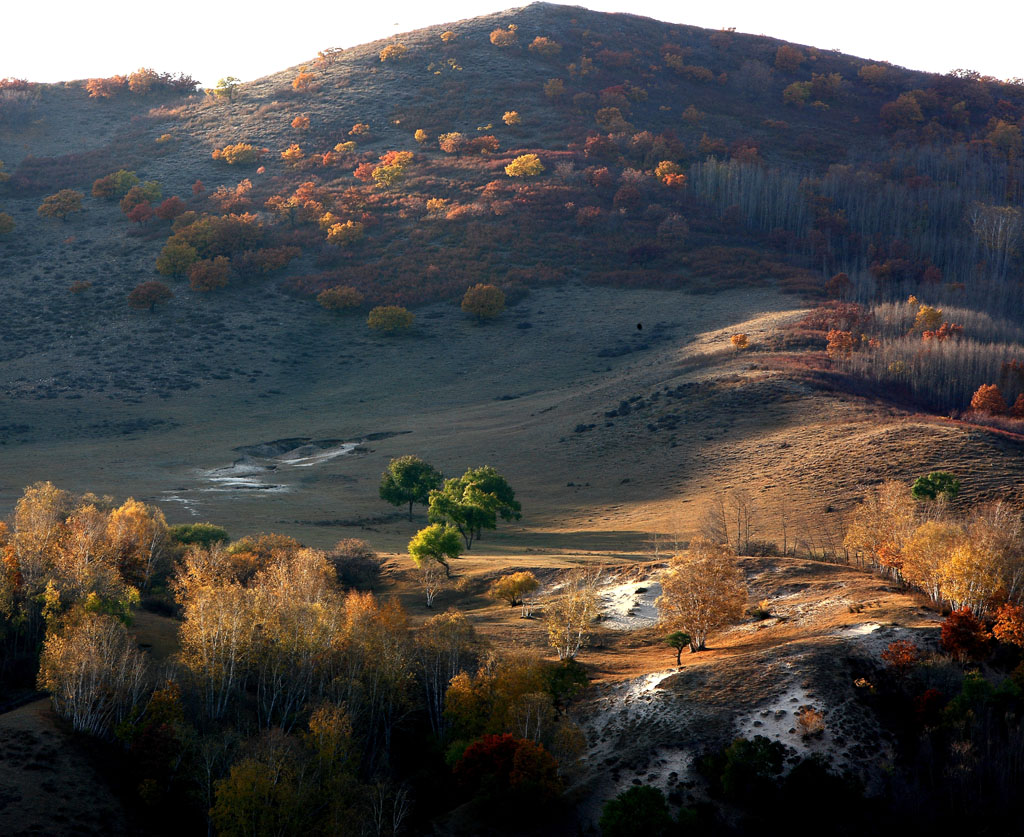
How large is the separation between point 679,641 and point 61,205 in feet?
436

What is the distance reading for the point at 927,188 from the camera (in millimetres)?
149375

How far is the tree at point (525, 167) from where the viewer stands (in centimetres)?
14250

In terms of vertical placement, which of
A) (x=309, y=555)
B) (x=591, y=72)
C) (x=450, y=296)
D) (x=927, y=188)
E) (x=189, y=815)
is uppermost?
(x=591, y=72)

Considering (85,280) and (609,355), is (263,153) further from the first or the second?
(609,355)

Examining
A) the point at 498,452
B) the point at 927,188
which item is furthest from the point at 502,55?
the point at 498,452

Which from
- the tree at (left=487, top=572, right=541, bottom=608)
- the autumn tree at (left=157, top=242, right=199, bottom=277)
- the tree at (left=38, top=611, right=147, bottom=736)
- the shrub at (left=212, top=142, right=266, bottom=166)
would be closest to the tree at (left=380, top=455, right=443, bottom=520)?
the tree at (left=487, top=572, right=541, bottom=608)

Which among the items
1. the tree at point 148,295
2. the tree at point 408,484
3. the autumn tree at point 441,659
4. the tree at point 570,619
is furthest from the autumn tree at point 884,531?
the tree at point 148,295

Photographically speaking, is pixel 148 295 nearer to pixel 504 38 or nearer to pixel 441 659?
pixel 441 659

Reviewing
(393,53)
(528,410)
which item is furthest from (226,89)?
(528,410)

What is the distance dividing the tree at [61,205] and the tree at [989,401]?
132m

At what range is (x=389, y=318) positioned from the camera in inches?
4508

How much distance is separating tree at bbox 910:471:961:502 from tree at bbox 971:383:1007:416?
3557 cm

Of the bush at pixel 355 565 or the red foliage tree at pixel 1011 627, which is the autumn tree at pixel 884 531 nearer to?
the red foliage tree at pixel 1011 627

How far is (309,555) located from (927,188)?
142m
